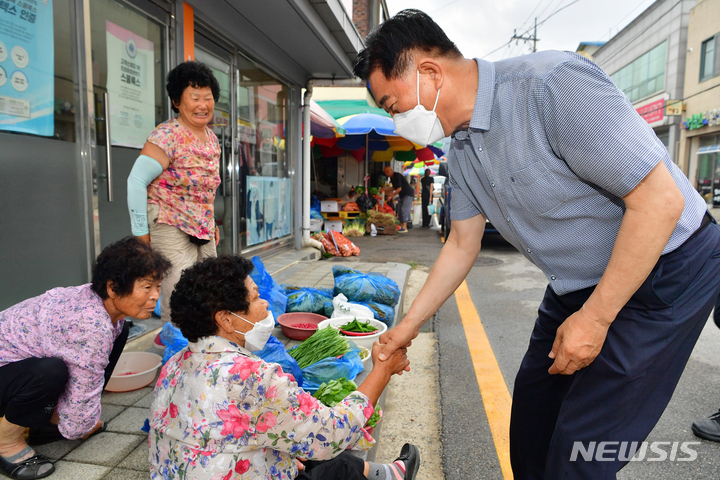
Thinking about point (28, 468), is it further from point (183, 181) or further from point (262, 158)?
point (262, 158)

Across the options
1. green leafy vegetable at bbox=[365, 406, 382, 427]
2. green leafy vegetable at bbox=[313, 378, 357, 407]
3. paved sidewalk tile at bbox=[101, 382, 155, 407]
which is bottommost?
paved sidewalk tile at bbox=[101, 382, 155, 407]

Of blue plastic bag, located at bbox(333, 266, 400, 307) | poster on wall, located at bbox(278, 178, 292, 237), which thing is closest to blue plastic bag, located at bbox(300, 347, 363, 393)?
blue plastic bag, located at bbox(333, 266, 400, 307)

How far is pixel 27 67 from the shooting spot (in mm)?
3156

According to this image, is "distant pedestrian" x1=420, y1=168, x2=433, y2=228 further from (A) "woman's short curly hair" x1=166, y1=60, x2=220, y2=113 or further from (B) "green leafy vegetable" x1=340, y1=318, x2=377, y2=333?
(A) "woman's short curly hair" x1=166, y1=60, x2=220, y2=113

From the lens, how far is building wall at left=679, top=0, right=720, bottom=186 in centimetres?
1991

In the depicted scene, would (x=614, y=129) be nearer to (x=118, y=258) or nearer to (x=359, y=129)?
(x=118, y=258)

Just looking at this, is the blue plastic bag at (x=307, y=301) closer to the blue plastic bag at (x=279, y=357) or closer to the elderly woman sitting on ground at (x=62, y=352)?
the blue plastic bag at (x=279, y=357)

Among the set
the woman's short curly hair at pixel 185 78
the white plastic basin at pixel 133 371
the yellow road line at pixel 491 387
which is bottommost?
the yellow road line at pixel 491 387

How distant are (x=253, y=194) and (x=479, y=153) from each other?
17.5 feet

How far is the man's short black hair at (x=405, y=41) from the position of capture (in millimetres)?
1507

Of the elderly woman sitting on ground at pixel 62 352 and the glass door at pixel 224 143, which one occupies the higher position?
the glass door at pixel 224 143

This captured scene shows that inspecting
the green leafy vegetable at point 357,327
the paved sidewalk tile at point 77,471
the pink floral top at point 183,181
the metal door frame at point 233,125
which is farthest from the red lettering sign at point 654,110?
Answer: the paved sidewalk tile at point 77,471

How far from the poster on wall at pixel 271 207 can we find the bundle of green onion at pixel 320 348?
430 centimetres

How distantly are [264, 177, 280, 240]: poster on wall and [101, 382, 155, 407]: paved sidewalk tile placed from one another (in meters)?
4.39
